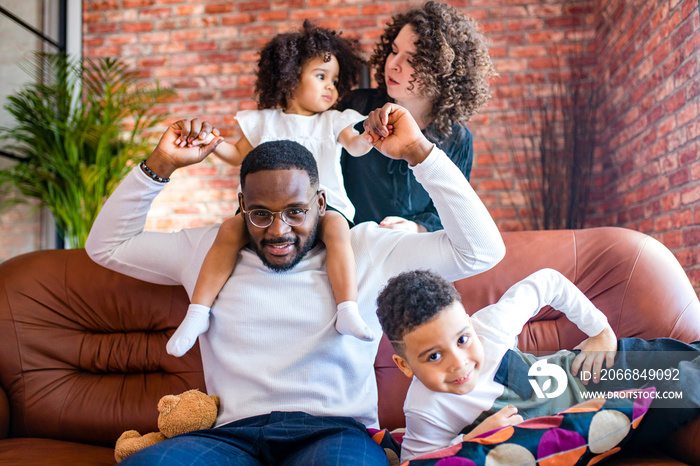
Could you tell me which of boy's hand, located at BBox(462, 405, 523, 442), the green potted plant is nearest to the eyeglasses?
boy's hand, located at BBox(462, 405, 523, 442)

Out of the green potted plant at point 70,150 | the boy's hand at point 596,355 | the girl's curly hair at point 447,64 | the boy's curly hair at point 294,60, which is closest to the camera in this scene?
the boy's hand at point 596,355

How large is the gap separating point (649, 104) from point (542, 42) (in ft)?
3.30

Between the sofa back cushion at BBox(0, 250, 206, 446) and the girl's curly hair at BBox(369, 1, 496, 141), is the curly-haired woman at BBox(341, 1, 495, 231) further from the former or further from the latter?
the sofa back cushion at BBox(0, 250, 206, 446)

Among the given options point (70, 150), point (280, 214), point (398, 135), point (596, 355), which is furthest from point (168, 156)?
point (70, 150)

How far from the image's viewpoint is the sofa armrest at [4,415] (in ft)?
5.48

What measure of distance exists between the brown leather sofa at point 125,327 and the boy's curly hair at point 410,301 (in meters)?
0.44

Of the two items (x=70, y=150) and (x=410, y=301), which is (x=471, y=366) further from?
(x=70, y=150)

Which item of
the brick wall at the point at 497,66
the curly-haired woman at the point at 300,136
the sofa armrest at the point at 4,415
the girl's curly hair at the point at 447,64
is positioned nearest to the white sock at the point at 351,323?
the curly-haired woman at the point at 300,136

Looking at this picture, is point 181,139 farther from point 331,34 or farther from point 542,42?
point 542,42

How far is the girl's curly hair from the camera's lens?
6.80 feet

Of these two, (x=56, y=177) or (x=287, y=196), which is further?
(x=56, y=177)

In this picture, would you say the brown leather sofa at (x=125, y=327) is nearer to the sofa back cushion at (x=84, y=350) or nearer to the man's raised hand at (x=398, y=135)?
the sofa back cushion at (x=84, y=350)

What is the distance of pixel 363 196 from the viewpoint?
2.22 metres

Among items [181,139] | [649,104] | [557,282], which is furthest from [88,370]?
[649,104]
